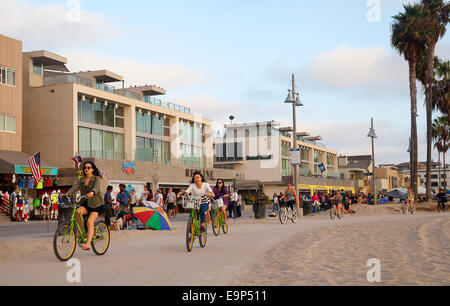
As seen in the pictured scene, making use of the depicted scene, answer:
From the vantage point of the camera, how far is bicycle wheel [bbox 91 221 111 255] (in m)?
9.91

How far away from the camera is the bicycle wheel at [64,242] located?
897 cm

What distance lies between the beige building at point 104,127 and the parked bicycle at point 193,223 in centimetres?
2782

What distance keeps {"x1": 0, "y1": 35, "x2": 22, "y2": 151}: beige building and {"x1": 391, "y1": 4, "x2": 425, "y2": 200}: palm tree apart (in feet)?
89.3

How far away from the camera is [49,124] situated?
130ft

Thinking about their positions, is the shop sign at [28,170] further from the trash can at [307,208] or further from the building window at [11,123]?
the trash can at [307,208]

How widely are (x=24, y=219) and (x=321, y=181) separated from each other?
2341 inches

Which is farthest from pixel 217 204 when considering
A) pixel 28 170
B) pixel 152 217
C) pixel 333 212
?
pixel 28 170

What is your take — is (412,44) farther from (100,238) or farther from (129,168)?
(100,238)

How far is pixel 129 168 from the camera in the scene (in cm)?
4234

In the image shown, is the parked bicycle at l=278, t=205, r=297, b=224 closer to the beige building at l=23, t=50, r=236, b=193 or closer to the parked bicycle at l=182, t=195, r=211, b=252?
the parked bicycle at l=182, t=195, r=211, b=252

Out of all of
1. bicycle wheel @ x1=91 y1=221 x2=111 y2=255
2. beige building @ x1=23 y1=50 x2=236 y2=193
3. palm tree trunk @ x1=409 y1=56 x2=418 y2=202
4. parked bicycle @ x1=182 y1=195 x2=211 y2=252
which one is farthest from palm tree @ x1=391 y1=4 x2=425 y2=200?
bicycle wheel @ x1=91 y1=221 x2=111 y2=255

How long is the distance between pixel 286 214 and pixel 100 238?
13749mm

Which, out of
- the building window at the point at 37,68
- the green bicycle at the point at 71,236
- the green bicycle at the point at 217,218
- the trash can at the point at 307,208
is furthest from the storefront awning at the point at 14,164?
the green bicycle at the point at 71,236

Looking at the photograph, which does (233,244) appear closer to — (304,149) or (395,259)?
(395,259)
